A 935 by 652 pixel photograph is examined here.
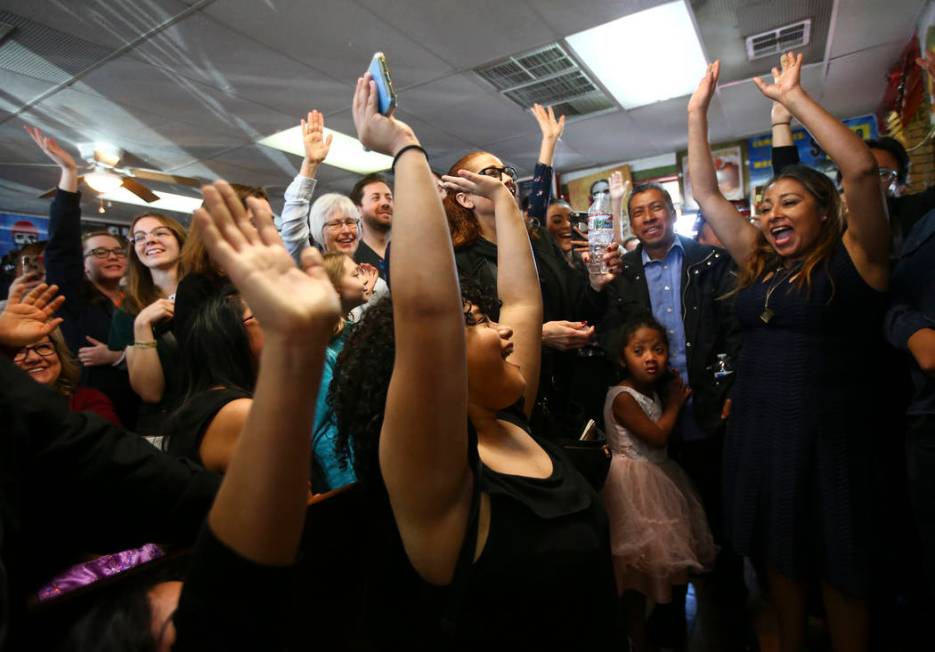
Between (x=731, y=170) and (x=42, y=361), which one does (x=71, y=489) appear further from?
(x=731, y=170)

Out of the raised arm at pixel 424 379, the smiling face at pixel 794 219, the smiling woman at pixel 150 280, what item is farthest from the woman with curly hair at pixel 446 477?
the smiling woman at pixel 150 280

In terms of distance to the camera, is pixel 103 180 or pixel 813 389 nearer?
pixel 813 389

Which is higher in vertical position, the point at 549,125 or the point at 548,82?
the point at 548,82

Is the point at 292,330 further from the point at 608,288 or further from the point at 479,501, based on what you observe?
the point at 608,288

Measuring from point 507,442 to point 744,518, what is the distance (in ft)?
3.48

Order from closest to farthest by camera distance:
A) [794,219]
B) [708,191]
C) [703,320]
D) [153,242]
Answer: [794,219], [708,191], [703,320], [153,242]

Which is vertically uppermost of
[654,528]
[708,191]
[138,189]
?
→ [138,189]

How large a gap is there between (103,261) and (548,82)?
351cm

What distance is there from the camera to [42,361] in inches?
70.2

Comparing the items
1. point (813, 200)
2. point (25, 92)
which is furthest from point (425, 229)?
point (25, 92)

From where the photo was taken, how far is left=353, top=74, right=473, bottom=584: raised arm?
0.79 m

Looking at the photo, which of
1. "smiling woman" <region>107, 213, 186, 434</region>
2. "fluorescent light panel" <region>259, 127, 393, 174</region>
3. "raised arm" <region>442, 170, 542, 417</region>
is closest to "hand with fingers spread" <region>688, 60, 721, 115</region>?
"raised arm" <region>442, 170, 542, 417</region>

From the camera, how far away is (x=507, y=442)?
1.10 meters

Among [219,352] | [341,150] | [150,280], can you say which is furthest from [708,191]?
[341,150]
